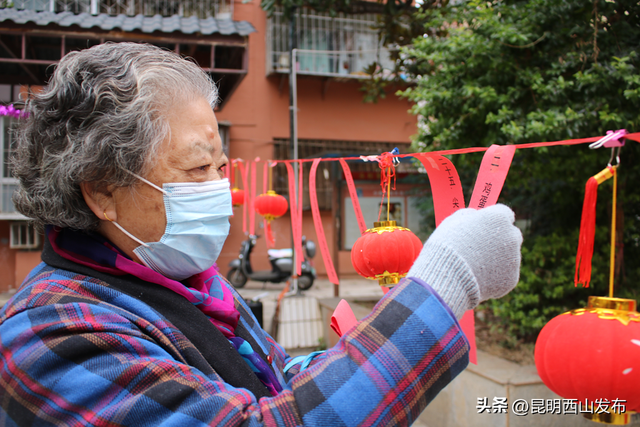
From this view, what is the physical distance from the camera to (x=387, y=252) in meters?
1.84

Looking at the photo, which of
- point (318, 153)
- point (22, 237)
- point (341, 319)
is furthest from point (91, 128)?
point (22, 237)

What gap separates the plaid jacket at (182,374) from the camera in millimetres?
701

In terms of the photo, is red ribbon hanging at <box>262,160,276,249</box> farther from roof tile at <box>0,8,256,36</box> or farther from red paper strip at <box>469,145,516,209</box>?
red paper strip at <box>469,145,516,209</box>

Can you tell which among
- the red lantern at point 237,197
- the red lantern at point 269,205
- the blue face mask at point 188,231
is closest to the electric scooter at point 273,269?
the red lantern at point 237,197

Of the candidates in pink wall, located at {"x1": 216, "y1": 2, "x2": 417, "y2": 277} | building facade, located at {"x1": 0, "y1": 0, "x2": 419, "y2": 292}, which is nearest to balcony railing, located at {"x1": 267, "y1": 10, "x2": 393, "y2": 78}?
building facade, located at {"x1": 0, "y1": 0, "x2": 419, "y2": 292}

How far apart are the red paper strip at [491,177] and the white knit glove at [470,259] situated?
617 millimetres

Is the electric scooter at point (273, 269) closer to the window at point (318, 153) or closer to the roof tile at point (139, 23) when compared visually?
the window at point (318, 153)

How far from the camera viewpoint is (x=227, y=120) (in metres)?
9.23

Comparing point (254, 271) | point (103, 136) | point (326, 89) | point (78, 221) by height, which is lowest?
point (254, 271)

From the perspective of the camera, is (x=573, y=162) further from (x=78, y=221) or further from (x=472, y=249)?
(x=78, y=221)

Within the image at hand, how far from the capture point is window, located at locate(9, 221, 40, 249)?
792 cm

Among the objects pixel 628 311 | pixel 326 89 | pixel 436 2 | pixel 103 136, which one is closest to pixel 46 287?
pixel 103 136

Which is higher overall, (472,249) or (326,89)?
(326,89)

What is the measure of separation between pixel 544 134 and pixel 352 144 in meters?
7.16
